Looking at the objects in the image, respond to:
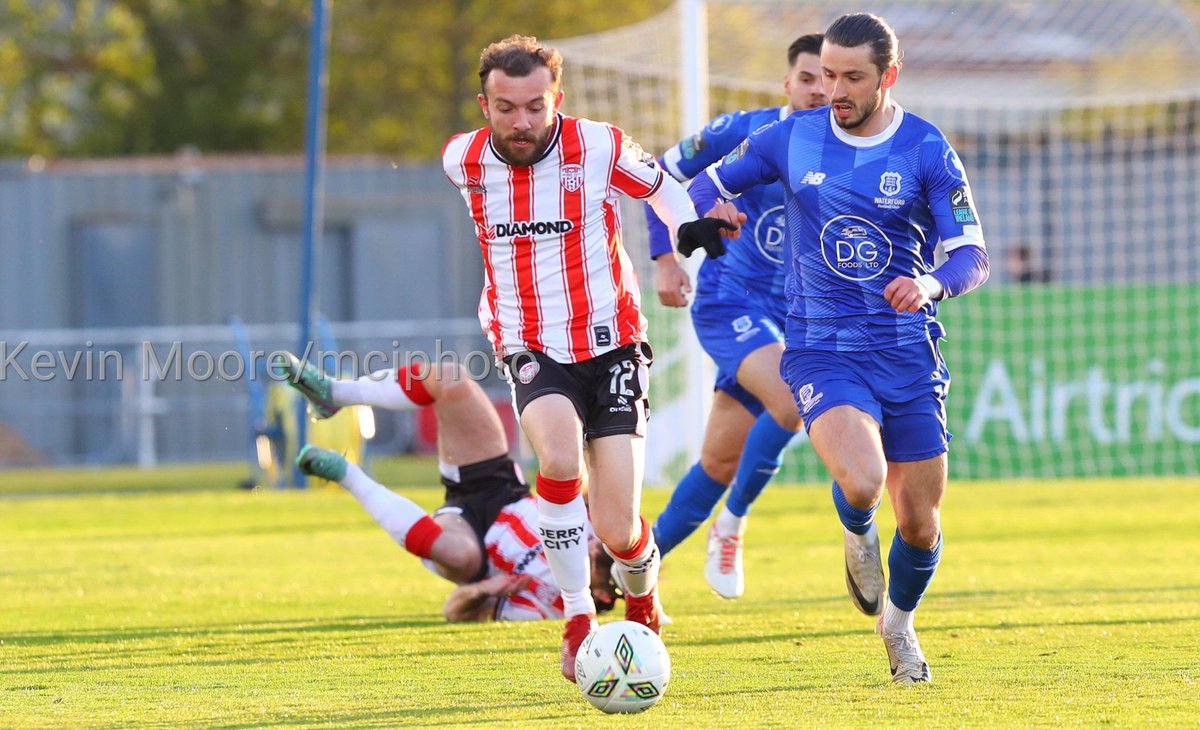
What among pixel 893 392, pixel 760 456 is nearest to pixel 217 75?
pixel 760 456

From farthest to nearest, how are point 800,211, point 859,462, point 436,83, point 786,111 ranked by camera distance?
point 436,83, point 786,111, point 800,211, point 859,462

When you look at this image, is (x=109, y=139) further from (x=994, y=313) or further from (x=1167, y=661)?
(x=1167, y=661)

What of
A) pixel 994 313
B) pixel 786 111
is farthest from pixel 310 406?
pixel 994 313

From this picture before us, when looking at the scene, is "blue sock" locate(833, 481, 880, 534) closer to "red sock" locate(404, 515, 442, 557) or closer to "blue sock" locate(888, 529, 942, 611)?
"blue sock" locate(888, 529, 942, 611)

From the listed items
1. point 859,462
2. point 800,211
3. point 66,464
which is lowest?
point 66,464

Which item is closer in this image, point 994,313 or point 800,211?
point 800,211

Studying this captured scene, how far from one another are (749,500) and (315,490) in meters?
8.27

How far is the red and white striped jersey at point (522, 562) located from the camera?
7.14 m

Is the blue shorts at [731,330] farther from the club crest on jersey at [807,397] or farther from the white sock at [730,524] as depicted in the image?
the club crest on jersey at [807,397]

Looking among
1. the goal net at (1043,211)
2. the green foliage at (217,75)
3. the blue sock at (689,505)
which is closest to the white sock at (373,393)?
the blue sock at (689,505)

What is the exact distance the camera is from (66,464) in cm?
2128

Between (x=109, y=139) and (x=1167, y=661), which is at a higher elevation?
(x=109, y=139)

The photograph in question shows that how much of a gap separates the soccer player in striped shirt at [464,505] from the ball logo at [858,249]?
6.77ft

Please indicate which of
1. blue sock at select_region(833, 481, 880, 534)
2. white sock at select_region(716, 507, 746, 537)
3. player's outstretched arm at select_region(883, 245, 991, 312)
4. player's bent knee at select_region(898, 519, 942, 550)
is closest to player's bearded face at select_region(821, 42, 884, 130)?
player's outstretched arm at select_region(883, 245, 991, 312)
